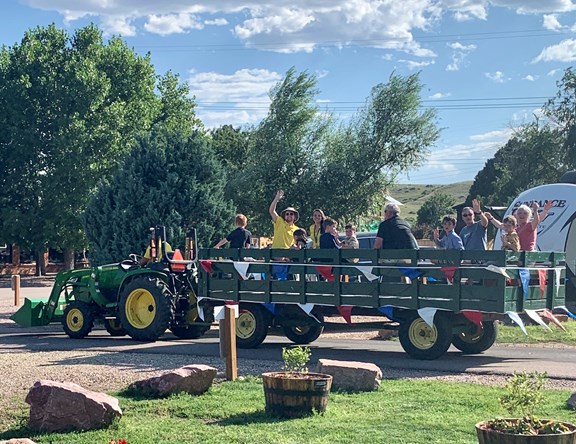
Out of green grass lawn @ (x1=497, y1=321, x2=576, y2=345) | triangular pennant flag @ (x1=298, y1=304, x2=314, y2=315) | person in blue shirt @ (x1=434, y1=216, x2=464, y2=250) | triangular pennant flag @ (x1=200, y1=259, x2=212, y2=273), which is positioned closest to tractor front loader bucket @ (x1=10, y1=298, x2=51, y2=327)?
triangular pennant flag @ (x1=200, y1=259, x2=212, y2=273)

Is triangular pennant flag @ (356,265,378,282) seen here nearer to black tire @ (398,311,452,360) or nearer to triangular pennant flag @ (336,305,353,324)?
triangular pennant flag @ (336,305,353,324)

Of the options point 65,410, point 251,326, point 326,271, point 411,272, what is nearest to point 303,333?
point 251,326

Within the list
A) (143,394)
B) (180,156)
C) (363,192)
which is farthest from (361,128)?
(143,394)

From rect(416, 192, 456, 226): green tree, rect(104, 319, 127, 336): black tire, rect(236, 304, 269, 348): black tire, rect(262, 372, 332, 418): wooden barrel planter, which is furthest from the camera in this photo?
rect(416, 192, 456, 226): green tree

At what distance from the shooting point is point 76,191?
39344mm

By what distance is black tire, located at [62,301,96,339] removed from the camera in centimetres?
1603

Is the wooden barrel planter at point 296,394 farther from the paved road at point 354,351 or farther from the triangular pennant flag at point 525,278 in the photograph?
the triangular pennant flag at point 525,278

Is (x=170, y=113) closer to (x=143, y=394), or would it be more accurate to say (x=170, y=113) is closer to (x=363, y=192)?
(x=363, y=192)

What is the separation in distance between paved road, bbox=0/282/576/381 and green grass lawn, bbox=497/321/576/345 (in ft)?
A: 2.64

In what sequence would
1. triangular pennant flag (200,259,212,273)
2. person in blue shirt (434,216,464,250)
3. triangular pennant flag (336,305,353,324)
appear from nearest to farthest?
1. triangular pennant flag (336,305,353,324)
2. person in blue shirt (434,216,464,250)
3. triangular pennant flag (200,259,212,273)

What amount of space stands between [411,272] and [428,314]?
2.15ft

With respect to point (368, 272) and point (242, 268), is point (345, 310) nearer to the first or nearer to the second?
point (368, 272)

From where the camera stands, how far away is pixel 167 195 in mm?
21375

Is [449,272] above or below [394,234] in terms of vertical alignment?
below
